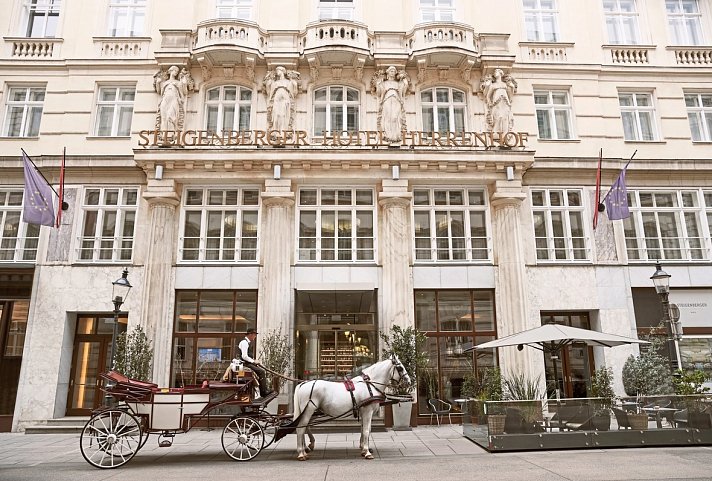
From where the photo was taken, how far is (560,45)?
20078 mm

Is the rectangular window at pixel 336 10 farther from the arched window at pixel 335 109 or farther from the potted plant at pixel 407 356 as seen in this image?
the potted plant at pixel 407 356

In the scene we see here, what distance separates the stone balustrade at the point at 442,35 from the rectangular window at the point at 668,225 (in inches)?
Result: 326

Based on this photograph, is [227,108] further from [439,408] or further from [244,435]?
[439,408]

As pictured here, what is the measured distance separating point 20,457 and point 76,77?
13842 mm

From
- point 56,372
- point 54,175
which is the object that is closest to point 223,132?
point 54,175

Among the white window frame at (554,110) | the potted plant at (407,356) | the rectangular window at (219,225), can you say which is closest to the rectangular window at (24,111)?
the rectangular window at (219,225)

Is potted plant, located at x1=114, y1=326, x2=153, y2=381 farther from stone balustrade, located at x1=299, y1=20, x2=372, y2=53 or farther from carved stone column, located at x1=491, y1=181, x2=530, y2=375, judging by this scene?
stone balustrade, located at x1=299, y1=20, x2=372, y2=53

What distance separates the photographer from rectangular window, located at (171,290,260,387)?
1689 cm

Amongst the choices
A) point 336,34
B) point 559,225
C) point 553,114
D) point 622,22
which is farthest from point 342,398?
point 622,22

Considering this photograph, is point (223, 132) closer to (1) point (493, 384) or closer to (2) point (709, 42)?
(1) point (493, 384)

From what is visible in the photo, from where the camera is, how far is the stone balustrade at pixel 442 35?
62.9ft

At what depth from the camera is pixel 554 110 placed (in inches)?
774

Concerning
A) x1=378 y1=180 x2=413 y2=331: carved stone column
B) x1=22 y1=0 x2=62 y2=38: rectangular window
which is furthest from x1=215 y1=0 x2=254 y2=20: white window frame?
x1=378 y1=180 x2=413 y2=331: carved stone column

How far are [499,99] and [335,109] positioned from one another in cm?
610
